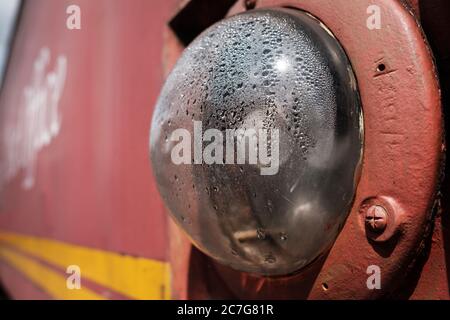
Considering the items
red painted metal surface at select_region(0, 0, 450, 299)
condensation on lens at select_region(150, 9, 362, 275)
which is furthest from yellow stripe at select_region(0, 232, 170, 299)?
condensation on lens at select_region(150, 9, 362, 275)

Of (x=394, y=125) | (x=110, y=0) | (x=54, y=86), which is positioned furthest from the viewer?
(x=54, y=86)

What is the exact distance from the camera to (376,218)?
1.36 ft

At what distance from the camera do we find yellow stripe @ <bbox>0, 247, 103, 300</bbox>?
3.77 ft

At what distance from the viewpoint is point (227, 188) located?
423 mm

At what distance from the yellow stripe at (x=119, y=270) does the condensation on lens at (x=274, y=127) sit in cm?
25

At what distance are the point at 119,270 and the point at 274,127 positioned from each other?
597 millimetres

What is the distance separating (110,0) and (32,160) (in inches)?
43.1

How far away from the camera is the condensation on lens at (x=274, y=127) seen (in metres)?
0.41

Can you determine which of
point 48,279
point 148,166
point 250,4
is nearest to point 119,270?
point 148,166

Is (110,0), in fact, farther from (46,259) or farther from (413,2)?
(46,259)

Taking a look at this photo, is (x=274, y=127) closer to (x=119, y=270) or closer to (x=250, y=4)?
(x=250, y=4)

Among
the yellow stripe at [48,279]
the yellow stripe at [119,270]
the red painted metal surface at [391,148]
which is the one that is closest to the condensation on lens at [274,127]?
the red painted metal surface at [391,148]
